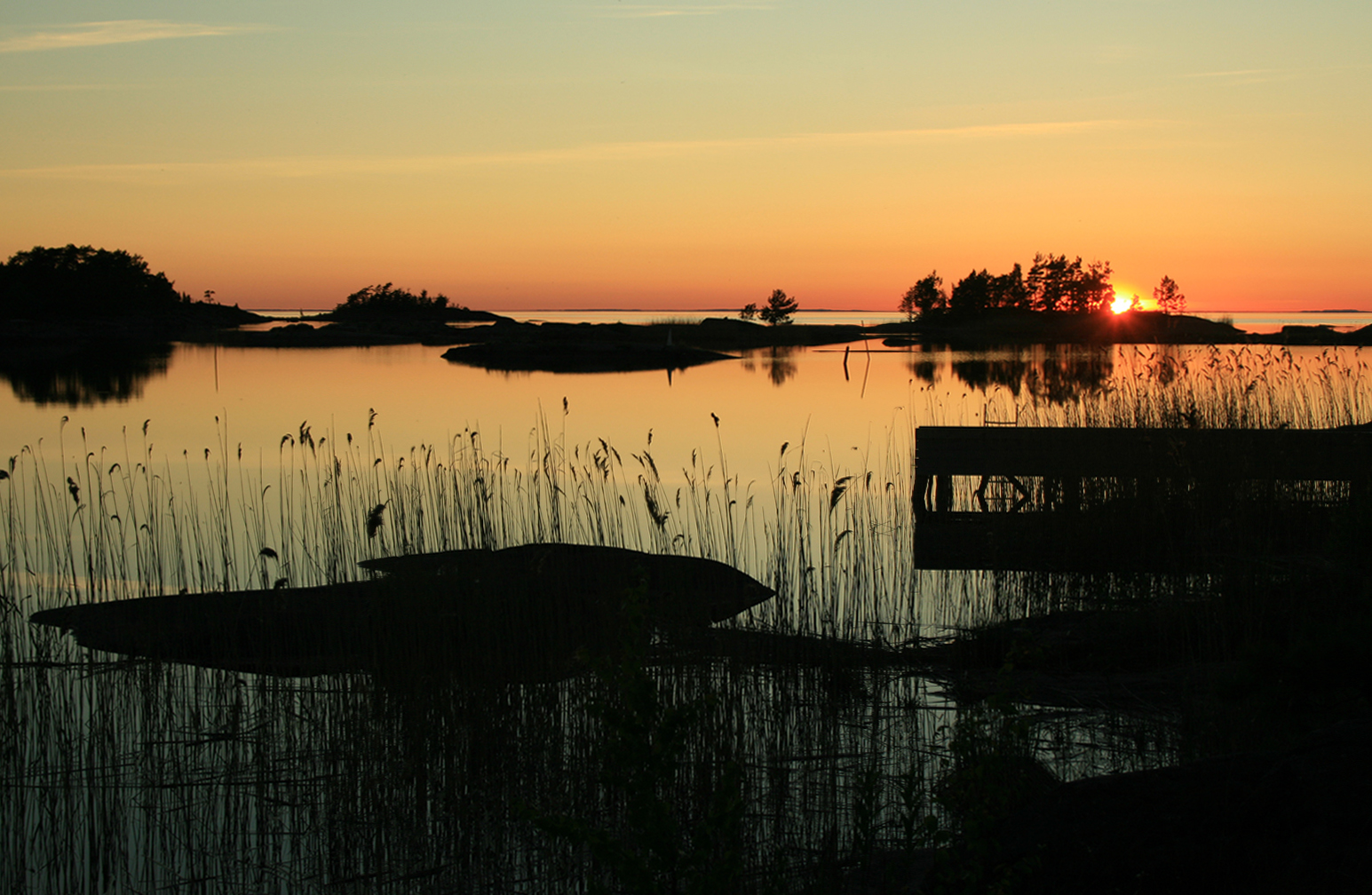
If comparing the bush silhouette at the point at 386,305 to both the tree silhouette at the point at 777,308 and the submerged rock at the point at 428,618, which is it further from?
the submerged rock at the point at 428,618

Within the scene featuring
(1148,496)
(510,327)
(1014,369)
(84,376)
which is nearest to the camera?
(1148,496)

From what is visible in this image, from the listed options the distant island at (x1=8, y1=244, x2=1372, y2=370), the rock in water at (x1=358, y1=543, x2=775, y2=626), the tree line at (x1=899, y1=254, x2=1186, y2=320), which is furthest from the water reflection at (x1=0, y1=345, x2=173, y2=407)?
the tree line at (x1=899, y1=254, x2=1186, y2=320)

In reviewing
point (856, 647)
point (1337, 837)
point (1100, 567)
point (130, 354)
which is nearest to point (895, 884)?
point (1337, 837)

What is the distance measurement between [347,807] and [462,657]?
97 cm

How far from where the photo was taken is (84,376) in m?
29.5

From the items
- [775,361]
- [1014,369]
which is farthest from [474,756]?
[775,361]

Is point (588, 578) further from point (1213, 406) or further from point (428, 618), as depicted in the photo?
point (1213, 406)

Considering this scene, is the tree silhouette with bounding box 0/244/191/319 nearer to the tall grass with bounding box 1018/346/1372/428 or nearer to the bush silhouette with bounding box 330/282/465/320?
the bush silhouette with bounding box 330/282/465/320

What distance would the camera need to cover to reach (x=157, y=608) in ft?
18.1

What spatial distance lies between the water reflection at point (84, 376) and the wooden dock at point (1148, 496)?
18.6 metres

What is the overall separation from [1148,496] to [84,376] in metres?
29.2

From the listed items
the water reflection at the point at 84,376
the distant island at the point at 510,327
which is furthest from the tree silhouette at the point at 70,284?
the water reflection at the point at 84,376

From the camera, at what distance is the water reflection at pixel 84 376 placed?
22.8 metres

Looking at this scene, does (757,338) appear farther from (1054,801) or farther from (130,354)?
(1054,801)
